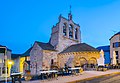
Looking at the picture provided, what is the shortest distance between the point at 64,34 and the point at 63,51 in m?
5.37

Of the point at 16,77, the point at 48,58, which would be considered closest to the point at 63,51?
the point at 48,58

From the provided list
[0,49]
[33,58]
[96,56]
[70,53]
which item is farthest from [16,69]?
[0,49]

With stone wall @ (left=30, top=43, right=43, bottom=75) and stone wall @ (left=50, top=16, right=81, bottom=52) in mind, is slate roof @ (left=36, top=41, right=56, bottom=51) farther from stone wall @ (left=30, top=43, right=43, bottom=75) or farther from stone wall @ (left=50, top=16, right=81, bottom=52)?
stone wall @ (left=50, top=16, right=81, bottom=52)

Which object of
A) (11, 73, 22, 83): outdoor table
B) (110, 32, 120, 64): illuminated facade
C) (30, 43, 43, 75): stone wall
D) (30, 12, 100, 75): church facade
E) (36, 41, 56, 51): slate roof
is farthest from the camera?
(110, 32, 120, 64): illuminated facade

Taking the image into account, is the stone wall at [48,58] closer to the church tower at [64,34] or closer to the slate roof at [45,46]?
the slate roof at [45,46]

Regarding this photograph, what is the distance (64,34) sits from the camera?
53000 millimetres

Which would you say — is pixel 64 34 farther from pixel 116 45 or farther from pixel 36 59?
pixel 116 45

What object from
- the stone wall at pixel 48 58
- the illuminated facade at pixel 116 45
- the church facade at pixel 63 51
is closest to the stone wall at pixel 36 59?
the church facade at pixel 63 51

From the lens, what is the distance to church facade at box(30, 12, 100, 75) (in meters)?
44.6

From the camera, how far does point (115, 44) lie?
177 ft

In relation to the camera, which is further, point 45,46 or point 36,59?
point 45,46

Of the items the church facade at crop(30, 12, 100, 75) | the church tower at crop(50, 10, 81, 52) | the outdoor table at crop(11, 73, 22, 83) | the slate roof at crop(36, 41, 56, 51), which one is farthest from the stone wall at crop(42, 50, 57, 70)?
the outdoor table at crop(11, 73, 22, 83)

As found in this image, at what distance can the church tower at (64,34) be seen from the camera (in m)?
51.6

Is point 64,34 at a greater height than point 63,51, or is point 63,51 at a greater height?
point 64,34
